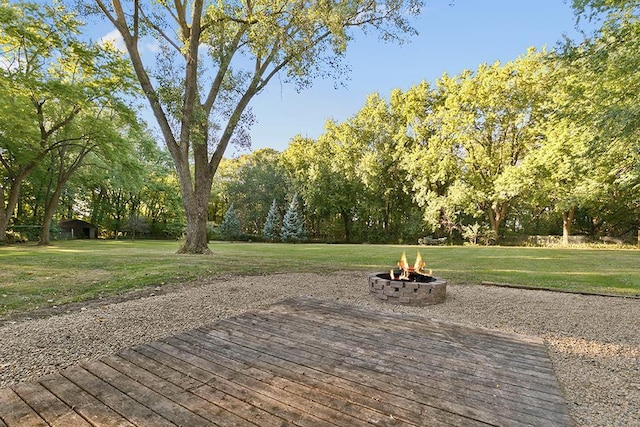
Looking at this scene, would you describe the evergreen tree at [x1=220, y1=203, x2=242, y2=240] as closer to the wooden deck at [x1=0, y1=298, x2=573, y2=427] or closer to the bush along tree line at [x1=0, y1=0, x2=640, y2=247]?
the bush along tree line at [x1=0, y1=0, x2=640, y2=247]

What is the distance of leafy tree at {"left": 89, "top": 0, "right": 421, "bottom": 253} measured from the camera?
10.7 m

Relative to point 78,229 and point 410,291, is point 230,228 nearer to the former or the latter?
point 78,229

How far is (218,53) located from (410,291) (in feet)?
34.7

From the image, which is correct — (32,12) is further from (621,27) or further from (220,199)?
(220,199)

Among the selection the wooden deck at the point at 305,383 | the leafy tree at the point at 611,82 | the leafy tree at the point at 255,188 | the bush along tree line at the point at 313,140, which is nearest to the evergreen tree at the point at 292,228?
the bush along tree line at the point at 313,140

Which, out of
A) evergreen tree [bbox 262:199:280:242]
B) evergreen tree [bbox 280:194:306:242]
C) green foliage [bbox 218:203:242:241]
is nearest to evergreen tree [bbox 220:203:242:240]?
green foliage [bbox 218:203:242:241]

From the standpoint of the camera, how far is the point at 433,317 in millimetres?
4434

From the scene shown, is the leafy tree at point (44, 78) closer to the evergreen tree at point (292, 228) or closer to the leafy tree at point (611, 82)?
the evergreen tree at point (292, 228)

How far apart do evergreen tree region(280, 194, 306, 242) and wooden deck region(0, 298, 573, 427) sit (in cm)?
2821

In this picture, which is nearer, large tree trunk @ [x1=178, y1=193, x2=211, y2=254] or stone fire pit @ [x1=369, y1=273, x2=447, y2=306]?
stone fire pit @ [x1=369, y1=273, x2=447, y2=306]

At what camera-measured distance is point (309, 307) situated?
4734mm

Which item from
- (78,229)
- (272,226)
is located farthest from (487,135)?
(78,229)

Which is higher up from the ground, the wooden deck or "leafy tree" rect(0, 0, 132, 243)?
"leafy tree" rect(0, 0, 132, 243)

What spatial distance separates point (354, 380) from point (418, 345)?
1.06 meters
